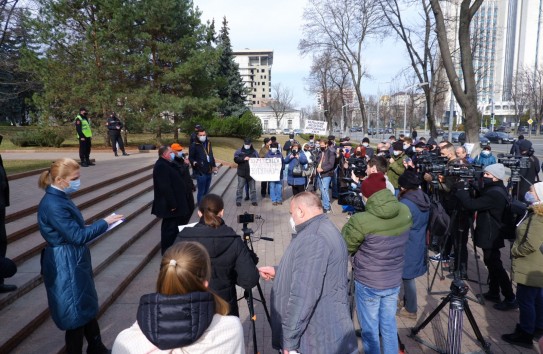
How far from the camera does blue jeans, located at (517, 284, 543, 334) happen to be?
392 centimetres

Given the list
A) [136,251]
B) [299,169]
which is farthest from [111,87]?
[136,251]

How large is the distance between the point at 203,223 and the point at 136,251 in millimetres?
4056

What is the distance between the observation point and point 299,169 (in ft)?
35.0

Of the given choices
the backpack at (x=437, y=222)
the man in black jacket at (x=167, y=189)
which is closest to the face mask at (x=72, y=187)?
the man in black jacket at (x=167, y=189)

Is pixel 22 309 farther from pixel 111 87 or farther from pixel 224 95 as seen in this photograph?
pixel 224 95

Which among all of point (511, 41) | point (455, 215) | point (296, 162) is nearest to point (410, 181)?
point (455, 215)

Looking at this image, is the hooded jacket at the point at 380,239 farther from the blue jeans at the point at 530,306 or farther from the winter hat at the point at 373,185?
the blue jeans at the point at 530,306

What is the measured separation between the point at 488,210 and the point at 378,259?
7.80 ft

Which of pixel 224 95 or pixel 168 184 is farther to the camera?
pixel 224 95

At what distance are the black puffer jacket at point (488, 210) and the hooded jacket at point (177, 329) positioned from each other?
154 inches

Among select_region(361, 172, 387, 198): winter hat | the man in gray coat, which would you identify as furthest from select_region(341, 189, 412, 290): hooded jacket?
the man in gray coat

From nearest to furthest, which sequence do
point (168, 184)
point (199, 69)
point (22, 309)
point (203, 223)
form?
point (203, 223), point (22, 309), point (168, 184), point (199, 69)

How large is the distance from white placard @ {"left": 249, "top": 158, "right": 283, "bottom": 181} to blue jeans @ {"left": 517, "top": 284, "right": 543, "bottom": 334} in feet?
24.5

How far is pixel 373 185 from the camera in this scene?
148 inches
